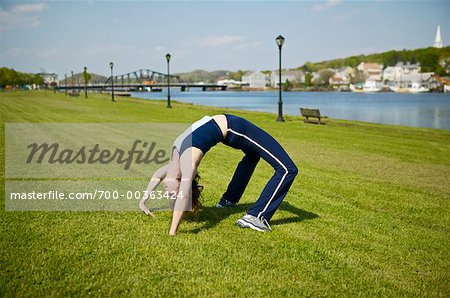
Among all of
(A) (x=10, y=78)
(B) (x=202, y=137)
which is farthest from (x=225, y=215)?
(A) (x=10, y=78)

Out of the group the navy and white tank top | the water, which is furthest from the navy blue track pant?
the water

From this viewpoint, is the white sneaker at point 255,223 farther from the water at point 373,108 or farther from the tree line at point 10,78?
the tree line at point 10,78

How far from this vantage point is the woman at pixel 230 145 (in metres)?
5.74

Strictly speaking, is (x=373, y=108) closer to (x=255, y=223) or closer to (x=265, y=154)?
(x=265, y=154)

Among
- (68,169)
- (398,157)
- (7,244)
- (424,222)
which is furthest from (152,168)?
(398,157)

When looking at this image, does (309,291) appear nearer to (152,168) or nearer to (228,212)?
(228,212)

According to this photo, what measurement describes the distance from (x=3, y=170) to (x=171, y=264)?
706 centimetres

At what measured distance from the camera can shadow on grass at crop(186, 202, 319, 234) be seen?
21.6 ft

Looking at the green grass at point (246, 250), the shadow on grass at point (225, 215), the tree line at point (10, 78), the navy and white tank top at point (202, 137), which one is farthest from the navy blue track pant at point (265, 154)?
the tree line at point (10, 78)

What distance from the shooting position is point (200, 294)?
424cm

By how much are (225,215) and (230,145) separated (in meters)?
1.42

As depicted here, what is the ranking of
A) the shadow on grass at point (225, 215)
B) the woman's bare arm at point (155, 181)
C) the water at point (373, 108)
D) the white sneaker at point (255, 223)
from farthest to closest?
the water at point (373, 108) → the woman's bare arm at point (155, 181) → the shadow on grass at point (225, 215) → the white sneaker at point (255, 223)

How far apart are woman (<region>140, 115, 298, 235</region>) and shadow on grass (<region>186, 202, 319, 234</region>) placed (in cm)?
41

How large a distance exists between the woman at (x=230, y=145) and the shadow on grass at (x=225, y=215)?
409 millimetres
